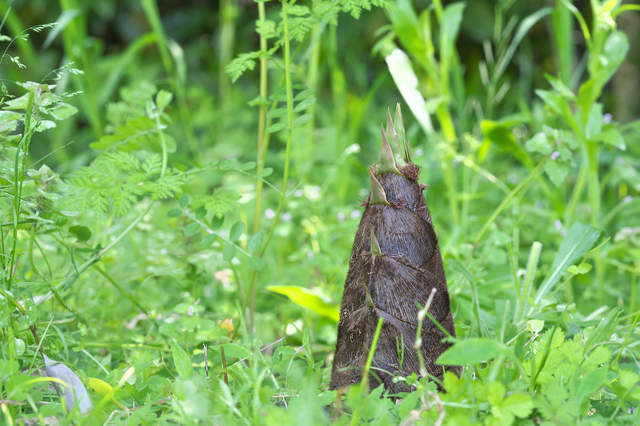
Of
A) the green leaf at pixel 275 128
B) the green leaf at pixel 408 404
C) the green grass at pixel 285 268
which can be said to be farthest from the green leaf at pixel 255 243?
the green leaf at pixel 408 404

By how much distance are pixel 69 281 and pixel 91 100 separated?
1.53 meters

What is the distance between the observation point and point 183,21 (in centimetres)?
479

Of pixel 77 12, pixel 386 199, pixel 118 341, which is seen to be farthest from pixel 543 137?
pixel 77 12

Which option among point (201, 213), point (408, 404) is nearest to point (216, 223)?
point (201, 213)

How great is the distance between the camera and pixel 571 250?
1452 mm

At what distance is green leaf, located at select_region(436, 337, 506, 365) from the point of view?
0.82m

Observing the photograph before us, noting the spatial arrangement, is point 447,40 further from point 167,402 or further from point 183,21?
point 183,21

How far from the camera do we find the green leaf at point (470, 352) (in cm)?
82

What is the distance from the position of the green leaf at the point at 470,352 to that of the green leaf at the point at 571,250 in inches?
25.7

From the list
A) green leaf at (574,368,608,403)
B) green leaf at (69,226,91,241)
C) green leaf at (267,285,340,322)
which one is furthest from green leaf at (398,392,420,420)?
green leaf at (69,226,91,241)

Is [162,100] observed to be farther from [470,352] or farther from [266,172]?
[470,352]

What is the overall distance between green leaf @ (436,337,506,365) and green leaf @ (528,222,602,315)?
25.7 inches

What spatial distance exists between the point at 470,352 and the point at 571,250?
2.66ft

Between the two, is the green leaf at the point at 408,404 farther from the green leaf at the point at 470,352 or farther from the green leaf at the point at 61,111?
the green leaf at the point at 61,111
